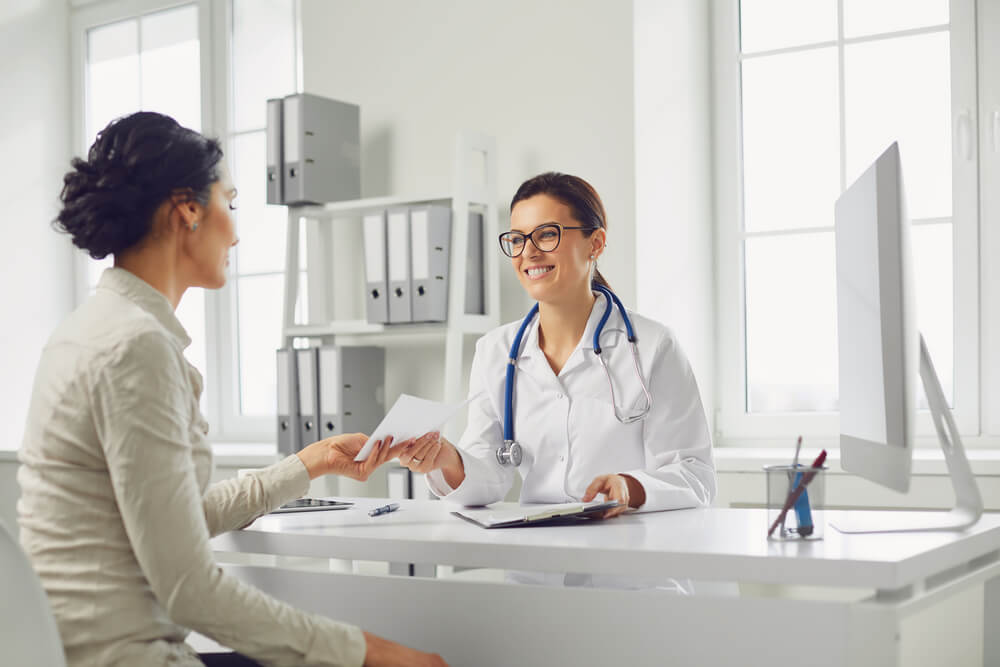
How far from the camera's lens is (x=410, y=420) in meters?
1.58

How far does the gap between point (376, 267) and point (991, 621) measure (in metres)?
2.03

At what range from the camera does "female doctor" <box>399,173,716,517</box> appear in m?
1.91

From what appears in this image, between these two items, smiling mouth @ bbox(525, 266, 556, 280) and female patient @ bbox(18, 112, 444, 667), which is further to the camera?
smiling mouth @ bbox(525, 266, 556, 280)

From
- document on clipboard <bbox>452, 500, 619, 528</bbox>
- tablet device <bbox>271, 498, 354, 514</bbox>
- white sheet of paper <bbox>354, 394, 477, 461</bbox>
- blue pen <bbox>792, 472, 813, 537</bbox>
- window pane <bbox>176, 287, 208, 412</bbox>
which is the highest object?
window pane <bbox>176, 287, 208, 412</bbox>

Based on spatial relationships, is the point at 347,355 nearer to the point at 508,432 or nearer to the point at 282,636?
the point at 508,432

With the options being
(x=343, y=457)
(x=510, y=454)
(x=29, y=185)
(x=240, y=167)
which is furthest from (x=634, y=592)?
(x=29, y=185)

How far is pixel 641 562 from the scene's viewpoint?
50.3 inches

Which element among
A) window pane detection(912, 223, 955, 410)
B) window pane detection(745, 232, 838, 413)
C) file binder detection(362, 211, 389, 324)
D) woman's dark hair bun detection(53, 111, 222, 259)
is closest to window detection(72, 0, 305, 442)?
file binder detection(362, 211, 389, 324)

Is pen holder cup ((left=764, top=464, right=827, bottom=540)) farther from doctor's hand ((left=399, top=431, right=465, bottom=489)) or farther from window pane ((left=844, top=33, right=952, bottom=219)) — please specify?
window pane ((left=844, top=33, right=952, bottom=219))

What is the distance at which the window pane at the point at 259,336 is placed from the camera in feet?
13.6

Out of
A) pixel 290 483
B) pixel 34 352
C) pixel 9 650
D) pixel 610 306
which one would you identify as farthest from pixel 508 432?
pixel 34 352

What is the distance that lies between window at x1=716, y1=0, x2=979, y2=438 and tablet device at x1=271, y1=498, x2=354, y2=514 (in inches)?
66.6

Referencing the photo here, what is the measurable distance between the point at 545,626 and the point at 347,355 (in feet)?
6.49

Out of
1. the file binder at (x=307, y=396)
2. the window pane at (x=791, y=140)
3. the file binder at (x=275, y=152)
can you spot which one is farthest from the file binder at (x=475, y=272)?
the window pane at (x=791, y=140)
